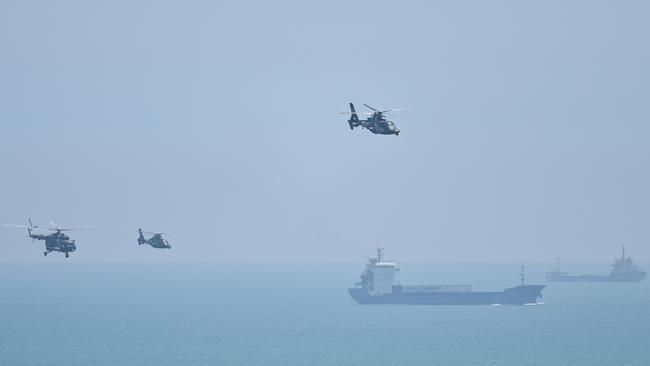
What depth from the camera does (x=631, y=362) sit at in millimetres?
177000

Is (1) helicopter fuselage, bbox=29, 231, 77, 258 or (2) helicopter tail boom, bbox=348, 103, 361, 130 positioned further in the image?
(1) helicopter fuselage, bbox=29, 231, 77, 258

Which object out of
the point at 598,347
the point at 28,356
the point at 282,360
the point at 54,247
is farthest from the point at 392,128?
the point at 598,347

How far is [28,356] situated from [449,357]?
60.9 m

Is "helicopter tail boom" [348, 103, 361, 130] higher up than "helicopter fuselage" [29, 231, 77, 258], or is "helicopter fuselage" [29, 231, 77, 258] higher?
"helicopter tail boom" [348, 103, 361, 130]

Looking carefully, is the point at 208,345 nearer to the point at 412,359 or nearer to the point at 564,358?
the point at 412,359

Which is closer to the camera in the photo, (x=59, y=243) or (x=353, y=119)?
(x=353, y=119)

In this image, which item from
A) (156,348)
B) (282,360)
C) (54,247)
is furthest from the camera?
(156,348)

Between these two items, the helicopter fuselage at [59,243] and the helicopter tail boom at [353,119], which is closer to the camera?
the helicopter tail boom at [353,119]

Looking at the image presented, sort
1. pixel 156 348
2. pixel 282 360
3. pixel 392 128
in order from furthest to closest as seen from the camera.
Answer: pixel 156 348, pixel 282 360, pixel 392 128

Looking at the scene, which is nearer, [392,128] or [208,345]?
[392,128]

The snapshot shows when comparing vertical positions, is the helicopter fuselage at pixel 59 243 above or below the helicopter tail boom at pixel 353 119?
below

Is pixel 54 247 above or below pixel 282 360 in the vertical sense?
above

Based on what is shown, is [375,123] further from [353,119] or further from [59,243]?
[59,243]

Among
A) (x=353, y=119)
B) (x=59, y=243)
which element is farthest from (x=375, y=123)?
(x=59, y=243)
